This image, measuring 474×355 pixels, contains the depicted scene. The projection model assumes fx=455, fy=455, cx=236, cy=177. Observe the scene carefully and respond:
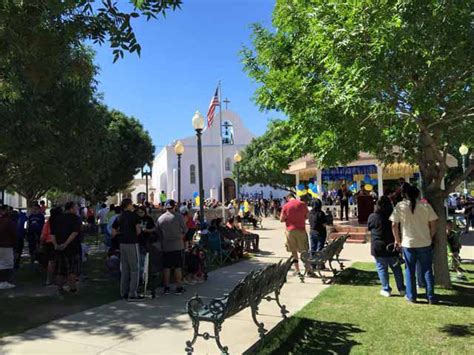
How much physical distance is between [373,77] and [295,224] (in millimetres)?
4670

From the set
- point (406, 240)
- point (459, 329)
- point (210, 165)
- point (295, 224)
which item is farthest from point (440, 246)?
point (210, 165)

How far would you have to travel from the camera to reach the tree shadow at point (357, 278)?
896 cm

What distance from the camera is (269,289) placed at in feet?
19.7

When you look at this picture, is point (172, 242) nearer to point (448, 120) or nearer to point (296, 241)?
point (296, 241)

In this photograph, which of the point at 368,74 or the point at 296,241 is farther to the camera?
the point at 296,241

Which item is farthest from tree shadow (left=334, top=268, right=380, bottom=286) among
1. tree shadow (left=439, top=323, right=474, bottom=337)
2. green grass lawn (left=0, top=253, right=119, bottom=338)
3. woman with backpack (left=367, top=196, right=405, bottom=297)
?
green grass lawn (left=0, top=253, right=119, bottom=338)

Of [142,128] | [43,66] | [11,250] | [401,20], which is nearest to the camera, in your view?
[43,66]

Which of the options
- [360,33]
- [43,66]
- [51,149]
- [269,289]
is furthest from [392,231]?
[51,149]

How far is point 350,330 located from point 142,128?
35.9m

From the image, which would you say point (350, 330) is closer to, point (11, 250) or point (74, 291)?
point (74, 291)

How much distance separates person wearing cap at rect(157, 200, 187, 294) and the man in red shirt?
2486mm

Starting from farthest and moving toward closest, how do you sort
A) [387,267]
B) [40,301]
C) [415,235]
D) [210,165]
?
[210,165], [40,301], [387,267], [415,235]

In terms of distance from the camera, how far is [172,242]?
8.23 meters

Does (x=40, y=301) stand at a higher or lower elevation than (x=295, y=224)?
lower
